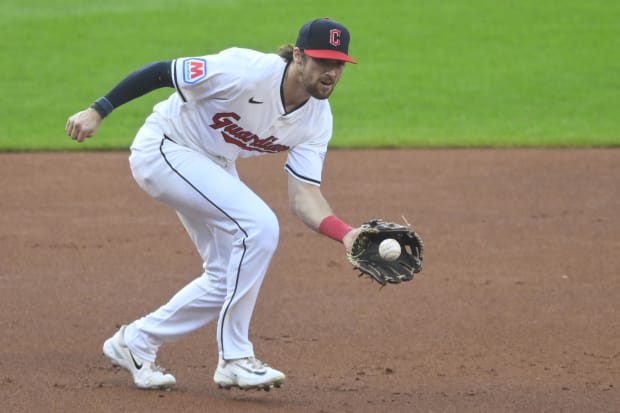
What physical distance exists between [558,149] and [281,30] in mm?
7185

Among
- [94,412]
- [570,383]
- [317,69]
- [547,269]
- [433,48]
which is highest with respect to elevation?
[433,48]

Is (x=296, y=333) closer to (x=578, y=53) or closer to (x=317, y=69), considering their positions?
(x=317, y=69)

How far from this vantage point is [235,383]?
530 cm

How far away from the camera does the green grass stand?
42.7ft

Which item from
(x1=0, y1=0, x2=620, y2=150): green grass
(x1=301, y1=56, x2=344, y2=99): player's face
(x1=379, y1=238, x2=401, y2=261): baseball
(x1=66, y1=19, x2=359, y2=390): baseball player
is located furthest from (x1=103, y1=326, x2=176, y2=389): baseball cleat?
(x1=0, y1=0, x2=620, y2=150): green grass

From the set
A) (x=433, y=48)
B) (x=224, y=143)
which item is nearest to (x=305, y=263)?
(x=224, y=143)

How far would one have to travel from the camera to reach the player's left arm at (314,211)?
5.16 metres

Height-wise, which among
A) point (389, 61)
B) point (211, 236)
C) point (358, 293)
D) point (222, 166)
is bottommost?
point (358, 293)

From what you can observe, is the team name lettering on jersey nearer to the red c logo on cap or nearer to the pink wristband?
the pink wristband

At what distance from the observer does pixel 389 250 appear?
16.2 feet

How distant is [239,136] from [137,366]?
1.24 m

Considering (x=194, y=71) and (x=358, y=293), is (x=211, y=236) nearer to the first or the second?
(x=194, y=71)

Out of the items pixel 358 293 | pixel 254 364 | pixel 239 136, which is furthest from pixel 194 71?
pixel 358 293

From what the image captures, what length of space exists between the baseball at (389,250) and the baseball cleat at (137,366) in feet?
4.15
